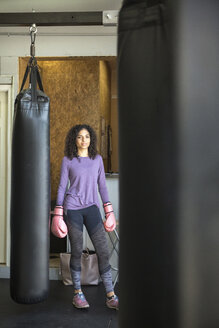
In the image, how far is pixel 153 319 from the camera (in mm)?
985

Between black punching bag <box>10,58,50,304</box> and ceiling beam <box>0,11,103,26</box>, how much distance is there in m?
1.26

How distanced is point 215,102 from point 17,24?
281 centimetres

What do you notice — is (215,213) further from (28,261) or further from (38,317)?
(38,317)

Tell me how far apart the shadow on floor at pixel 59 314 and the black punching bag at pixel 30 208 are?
98 cm

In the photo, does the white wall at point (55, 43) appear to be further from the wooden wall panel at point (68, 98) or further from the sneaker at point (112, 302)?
the sneaker at point (112, 302)

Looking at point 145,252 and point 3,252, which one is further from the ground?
point 145,252

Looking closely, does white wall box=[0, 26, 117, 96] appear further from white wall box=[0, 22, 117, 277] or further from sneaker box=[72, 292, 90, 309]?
sneaker box=[72, 292, 90, 309]

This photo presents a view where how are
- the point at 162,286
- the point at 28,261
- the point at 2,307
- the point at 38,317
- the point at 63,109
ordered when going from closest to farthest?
the point at 162,286 → the point at 28,261 → the point at 38,317 → the point at 2,307 → the point at 63,109

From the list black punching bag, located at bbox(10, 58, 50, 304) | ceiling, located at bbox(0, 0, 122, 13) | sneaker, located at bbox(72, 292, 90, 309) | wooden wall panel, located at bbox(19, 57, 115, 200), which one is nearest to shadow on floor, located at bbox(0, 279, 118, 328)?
sneaker, located at bbox(72, 292, 90, 309)

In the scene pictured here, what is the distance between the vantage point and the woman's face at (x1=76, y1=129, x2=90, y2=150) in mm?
3625

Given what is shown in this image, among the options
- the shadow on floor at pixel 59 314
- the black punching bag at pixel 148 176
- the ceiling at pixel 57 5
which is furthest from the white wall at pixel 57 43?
the black punching bag at pixel 148 176

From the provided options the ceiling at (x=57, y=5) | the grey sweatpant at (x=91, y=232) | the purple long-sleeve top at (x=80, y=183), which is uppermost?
the ceiling at (x=57, y=5)

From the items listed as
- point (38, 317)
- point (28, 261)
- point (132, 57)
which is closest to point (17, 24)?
point (28, 261)

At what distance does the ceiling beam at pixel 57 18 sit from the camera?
3367 mm
